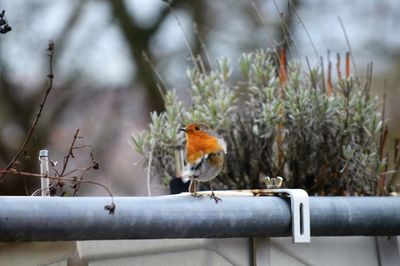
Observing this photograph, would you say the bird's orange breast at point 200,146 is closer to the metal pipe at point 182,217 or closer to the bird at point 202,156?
the bird at point 202,156

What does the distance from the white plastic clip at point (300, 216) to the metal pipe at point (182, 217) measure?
18mm

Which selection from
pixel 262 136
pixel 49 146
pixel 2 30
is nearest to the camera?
pixel 2 30

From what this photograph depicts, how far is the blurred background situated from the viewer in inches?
240

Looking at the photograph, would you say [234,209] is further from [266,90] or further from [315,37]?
[315,37]

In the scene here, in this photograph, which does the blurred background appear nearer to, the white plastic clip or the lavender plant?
the lavender plant

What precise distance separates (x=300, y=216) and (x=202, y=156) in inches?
12.2

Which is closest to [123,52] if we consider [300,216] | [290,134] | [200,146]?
[290,134]

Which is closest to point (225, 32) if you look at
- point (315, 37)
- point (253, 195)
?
point (315, 37)

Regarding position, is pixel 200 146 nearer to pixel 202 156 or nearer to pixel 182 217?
pixel 202 156

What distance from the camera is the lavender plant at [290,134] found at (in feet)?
9.64

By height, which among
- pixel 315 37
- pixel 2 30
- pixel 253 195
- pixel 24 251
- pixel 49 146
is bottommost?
pixel 24 251

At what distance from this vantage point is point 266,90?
3.04 meters

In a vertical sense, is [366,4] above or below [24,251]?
above

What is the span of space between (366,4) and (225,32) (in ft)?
3.61
